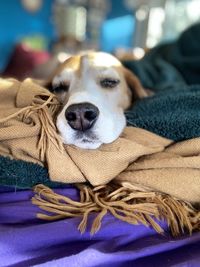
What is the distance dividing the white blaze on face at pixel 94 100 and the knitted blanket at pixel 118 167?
20 millimetres

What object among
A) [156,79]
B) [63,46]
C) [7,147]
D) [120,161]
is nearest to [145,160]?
[120,161]

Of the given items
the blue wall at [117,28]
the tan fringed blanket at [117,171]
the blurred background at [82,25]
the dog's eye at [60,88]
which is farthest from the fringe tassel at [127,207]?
the blue wall at [117,28]

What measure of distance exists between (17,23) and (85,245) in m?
3.72

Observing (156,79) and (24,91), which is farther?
(156,79)

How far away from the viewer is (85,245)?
2.08 feet

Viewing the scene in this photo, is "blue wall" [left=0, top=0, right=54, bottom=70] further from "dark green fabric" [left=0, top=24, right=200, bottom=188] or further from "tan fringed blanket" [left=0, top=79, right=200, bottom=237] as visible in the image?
"tan fringed blanket" [left=0, top=79, right=200, bottom=237]

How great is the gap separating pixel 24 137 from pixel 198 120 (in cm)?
36

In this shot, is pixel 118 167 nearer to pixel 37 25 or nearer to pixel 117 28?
pixel 117 28

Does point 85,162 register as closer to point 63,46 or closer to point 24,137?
point 24,137

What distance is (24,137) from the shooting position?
74 cm

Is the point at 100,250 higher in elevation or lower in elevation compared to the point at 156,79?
lower

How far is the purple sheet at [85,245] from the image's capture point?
1.94 feet

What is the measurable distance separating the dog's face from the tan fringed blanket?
3 centimetres

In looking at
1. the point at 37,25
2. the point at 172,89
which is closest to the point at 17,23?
the point at 37,25
